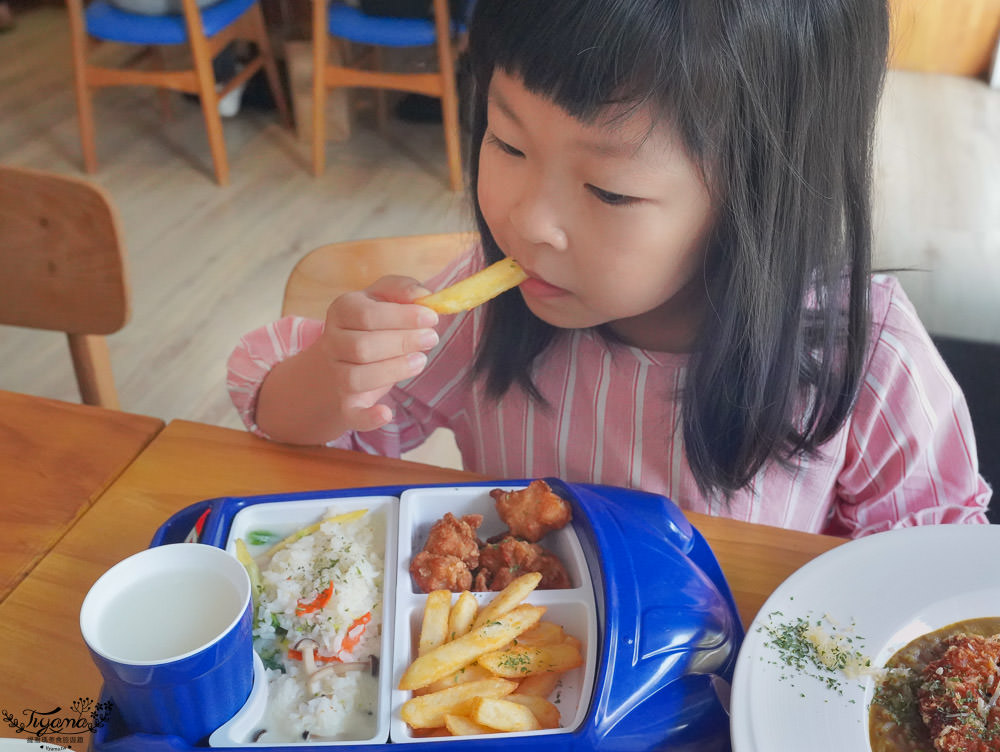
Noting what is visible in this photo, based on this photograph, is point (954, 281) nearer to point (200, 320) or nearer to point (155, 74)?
point (200, 320)

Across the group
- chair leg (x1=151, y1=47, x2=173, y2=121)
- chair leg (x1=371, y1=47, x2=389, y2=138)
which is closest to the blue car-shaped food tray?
chair leg (x1=371, y1=47, x2=389, y2=138)

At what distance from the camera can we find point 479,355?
3.95 feet

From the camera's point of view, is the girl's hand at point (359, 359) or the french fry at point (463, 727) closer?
the french fry at point (463, 727)

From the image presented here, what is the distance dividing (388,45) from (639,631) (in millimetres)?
3344

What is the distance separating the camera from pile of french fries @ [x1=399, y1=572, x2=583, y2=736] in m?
0.69

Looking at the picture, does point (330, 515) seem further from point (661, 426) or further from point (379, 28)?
point (379, 28)

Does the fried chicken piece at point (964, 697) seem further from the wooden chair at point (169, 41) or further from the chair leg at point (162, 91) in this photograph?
the chair leg at point (162, 91)

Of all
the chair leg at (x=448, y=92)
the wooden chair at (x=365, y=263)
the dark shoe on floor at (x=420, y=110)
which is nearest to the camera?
the wooden chair at (x=365, y=263)

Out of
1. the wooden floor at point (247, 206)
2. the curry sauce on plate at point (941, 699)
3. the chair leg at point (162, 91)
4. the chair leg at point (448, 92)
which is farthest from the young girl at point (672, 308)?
the chair leg at point (162, 91)

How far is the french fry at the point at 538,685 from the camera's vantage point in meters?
0.73

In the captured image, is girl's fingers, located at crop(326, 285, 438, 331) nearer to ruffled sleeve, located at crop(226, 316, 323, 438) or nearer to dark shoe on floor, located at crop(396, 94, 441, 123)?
ruffled sleeve, located at crop(226, 316, 323, 438)

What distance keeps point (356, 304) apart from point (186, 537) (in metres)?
0.29

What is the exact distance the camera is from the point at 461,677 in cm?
74

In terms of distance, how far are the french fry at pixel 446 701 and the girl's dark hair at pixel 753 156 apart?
0.46 metres
